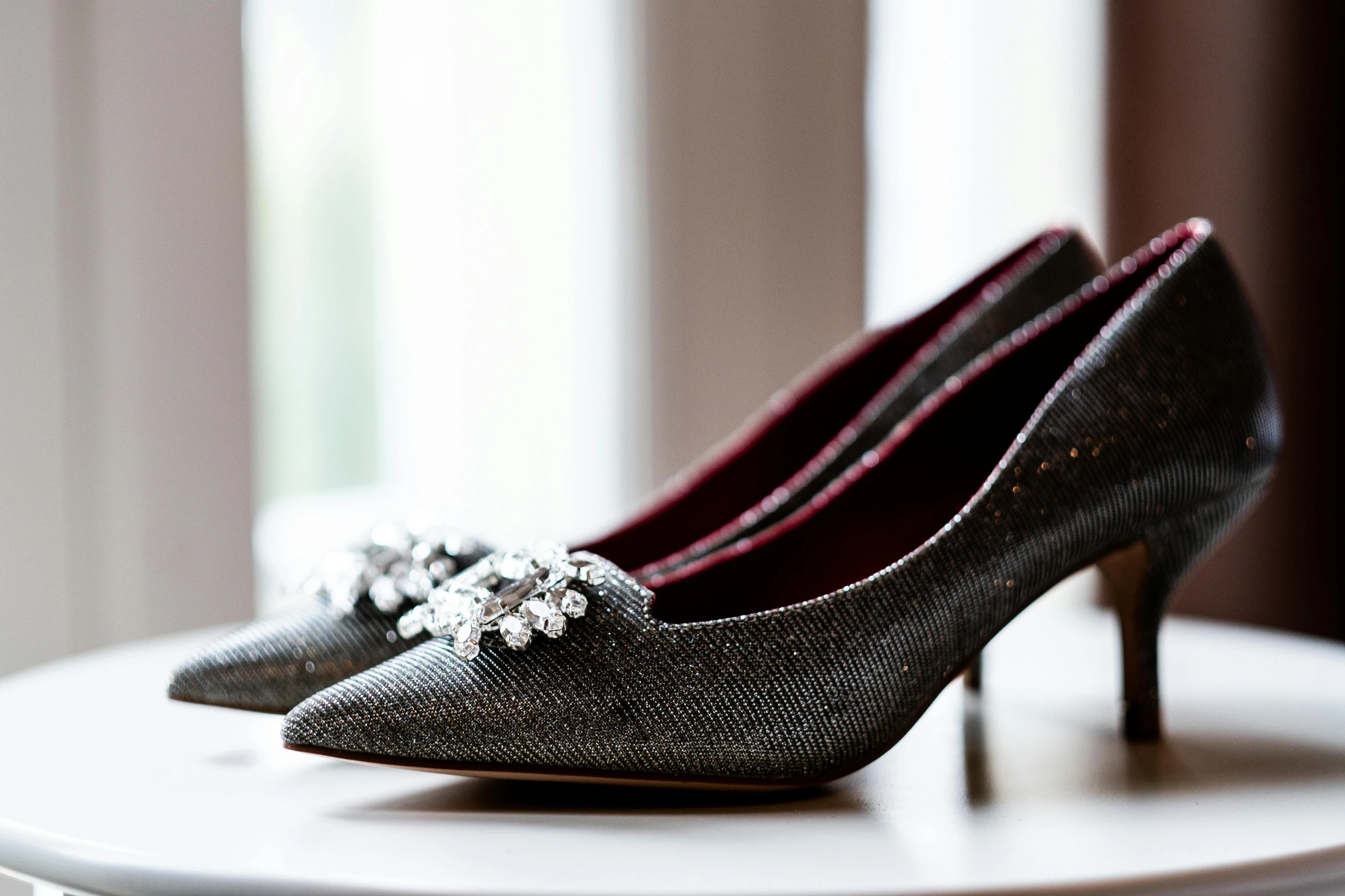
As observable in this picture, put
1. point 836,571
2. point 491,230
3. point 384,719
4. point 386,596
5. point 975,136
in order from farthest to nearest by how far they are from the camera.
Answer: point 975,136 → point 491,230 → point 836,571 → point 386,596 → point 384,719

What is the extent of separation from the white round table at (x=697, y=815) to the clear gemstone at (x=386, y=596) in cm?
7

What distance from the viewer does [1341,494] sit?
1254 mm

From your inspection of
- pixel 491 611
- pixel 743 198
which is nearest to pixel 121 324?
pixel 491 611

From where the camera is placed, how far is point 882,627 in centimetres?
44

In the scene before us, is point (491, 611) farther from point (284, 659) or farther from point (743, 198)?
point (743, 198)

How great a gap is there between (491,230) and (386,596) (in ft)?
2.47

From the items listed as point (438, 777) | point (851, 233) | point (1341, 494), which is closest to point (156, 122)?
point (438, 777)

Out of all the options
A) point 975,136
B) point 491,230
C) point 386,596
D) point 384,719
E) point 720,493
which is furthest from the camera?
point 975,136

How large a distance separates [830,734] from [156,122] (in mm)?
596

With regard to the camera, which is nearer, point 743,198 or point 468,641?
point 468,641

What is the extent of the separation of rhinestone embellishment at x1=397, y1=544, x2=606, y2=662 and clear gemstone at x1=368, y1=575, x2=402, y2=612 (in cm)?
6

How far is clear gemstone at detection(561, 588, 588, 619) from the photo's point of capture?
0.41m

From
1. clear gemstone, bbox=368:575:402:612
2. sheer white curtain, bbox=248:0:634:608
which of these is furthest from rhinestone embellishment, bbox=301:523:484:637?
sheer white curtain, bbox=248:0:634:608

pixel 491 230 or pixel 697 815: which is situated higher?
pixel 491 230
